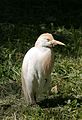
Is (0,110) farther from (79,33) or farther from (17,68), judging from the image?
(79,33)

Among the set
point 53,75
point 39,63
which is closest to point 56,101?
point 53,75

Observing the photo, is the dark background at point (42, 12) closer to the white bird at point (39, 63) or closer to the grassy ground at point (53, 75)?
the grassy ground at point (53, 75)

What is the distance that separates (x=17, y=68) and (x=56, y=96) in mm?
718

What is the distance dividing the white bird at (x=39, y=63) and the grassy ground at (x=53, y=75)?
0.35 meters

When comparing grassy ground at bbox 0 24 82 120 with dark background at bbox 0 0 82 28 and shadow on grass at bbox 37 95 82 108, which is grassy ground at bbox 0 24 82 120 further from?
dark background at bbox 0 0 82 28

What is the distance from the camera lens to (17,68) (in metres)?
5.43

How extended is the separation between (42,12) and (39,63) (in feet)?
10.8

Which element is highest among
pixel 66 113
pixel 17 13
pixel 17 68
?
pixel 17 13

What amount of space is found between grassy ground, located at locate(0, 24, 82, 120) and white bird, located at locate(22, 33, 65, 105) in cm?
35

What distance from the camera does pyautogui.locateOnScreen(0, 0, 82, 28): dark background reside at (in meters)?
7.13

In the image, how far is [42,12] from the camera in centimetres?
745

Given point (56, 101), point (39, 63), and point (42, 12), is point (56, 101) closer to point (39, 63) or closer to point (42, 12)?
point (39, 63)

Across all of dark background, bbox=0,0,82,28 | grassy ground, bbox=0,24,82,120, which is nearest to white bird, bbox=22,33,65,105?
grassy ground, bbox=0,24,82,120

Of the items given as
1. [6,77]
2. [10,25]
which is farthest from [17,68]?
[10,25]
